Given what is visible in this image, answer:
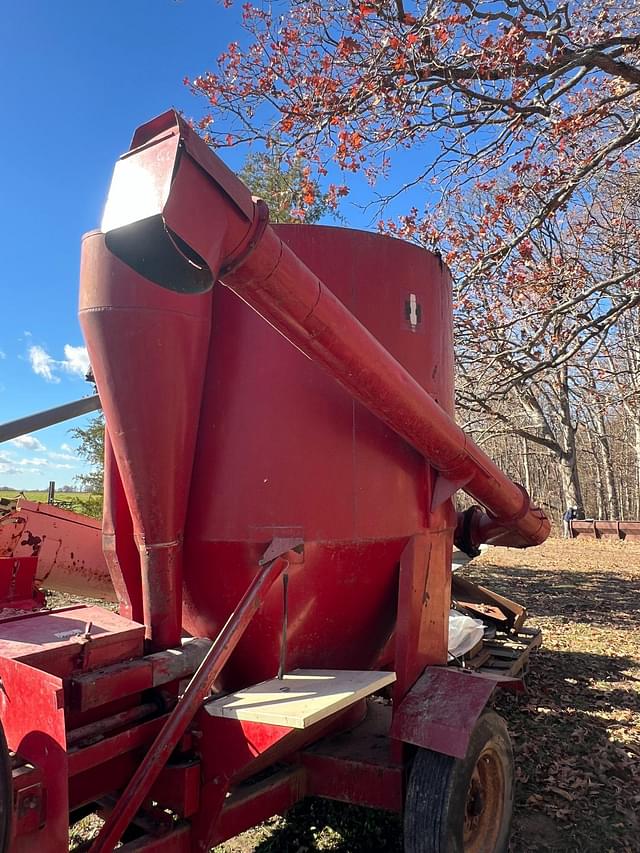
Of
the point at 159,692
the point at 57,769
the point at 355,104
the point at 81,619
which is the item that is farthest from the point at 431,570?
the point at 355,104

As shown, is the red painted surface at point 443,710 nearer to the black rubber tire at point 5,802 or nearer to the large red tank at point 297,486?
the large red tank at point 297,486

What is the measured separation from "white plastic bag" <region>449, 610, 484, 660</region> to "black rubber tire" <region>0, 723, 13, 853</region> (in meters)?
4.44

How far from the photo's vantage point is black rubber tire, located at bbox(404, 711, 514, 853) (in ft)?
10.8

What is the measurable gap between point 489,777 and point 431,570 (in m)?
1.20

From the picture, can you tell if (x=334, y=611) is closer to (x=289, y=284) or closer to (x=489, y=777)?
(x=489, y=777)

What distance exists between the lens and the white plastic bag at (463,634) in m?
6.08

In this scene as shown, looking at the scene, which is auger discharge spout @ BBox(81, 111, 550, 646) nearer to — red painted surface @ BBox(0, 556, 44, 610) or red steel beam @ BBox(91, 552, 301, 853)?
red steel beam @ BBox(91, 552, 301, 853)

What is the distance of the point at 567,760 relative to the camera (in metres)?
5.03

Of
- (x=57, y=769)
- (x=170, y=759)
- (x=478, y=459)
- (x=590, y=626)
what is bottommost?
(x=590, y=626)

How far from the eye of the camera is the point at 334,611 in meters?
3.75

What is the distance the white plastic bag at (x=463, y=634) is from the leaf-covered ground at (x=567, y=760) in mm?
641

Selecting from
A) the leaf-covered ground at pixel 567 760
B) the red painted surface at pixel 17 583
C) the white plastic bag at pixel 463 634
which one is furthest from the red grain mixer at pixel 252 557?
the white plastic bag at pixel 463 634

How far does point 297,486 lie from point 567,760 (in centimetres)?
333

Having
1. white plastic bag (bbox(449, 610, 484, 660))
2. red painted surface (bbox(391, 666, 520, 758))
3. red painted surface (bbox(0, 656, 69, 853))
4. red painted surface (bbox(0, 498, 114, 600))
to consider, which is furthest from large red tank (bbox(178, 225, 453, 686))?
white plastic bag (bbox(449, 610, 484, 660))
